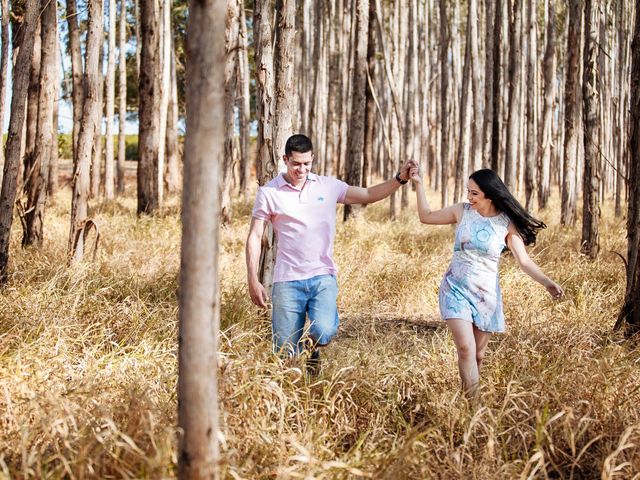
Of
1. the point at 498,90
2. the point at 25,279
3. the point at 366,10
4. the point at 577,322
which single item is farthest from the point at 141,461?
the point at 366,10

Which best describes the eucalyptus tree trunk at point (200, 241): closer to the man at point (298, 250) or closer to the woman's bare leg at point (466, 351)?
the man at point (298, 250)

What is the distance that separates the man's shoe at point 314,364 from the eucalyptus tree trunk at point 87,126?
10.9 feet

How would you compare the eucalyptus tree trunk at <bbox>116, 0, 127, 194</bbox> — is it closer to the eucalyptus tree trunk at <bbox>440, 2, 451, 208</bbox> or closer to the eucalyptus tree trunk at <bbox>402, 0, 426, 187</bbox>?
the eucalyptus tree trunk at <bbox>402, 0, 426, 187</bbox>

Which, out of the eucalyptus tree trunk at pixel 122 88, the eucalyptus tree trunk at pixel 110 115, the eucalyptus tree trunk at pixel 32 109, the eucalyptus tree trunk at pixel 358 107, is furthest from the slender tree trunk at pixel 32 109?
the eucalyptus tree trunk at pixel 122 88

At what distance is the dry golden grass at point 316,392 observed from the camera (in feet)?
9.30

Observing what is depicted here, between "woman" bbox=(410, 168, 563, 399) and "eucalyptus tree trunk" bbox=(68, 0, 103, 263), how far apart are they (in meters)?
3.89

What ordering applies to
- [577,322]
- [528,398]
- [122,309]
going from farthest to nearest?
[577,322], [122,309], [528,398]

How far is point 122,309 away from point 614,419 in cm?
327

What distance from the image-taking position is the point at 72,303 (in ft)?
16.3

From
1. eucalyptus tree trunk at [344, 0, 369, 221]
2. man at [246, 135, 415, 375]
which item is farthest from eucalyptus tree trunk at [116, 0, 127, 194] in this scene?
man at [246, 135, 415, 375]

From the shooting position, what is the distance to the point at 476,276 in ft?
12.5

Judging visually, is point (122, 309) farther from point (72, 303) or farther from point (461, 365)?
point (461, 365)

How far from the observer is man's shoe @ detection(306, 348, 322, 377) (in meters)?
4.00

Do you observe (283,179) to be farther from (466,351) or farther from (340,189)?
(466,351)
